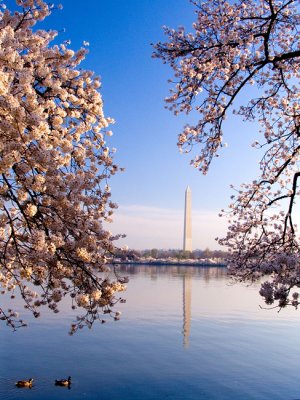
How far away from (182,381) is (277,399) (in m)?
2.91

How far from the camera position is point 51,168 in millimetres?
5055

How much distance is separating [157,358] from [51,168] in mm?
13821

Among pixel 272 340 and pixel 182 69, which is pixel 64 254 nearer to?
pixel 182 69

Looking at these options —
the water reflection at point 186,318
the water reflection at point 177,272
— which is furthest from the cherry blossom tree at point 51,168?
the water reflection at point 177,272

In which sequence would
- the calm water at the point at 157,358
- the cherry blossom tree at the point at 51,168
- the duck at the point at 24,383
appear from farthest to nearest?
the calm water at the point at 157,358 → the duck at the point at 24,383 → the cherry blossom tree at the point at 51,168

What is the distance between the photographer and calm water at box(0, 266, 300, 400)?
44.6 ft

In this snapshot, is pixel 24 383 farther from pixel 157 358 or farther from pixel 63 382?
pixel 157 358

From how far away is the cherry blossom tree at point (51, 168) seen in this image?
450cm

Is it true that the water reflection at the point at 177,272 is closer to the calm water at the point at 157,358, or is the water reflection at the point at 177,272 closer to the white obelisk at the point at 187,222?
the white obelisk at the point at 187,222

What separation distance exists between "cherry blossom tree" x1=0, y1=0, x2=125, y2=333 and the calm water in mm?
7711

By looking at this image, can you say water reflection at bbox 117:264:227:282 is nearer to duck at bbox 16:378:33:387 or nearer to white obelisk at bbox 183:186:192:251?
white obelisk at bbox 183:186:192:251

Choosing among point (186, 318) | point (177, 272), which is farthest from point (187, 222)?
point (186, 318)

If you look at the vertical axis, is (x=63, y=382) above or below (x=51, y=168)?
below

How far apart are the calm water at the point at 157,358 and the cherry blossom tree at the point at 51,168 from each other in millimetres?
7711
